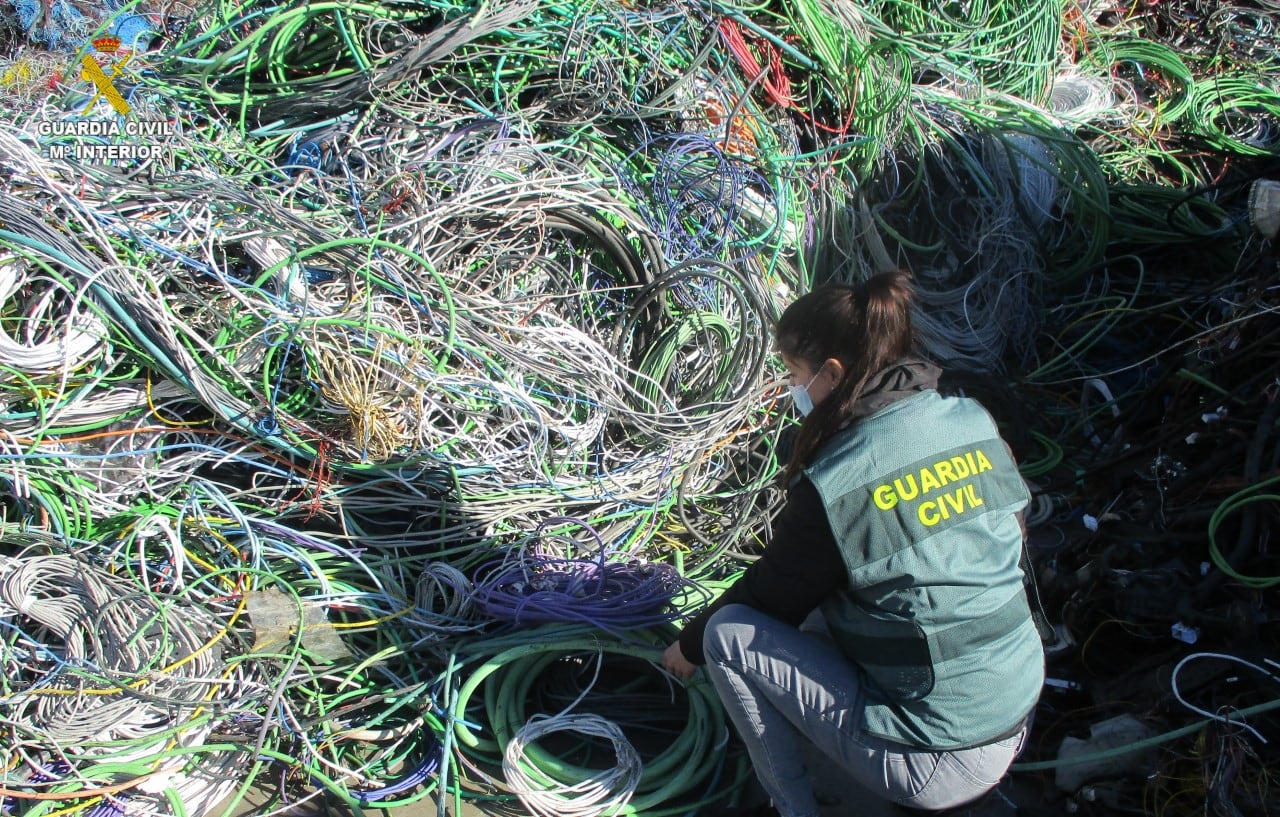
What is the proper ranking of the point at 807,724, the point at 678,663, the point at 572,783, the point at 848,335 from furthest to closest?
the point at 572,783 < the point at 678,663 < the point at 807,724 < the point at 848,335

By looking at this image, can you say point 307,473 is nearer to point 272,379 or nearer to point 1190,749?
point 272,379

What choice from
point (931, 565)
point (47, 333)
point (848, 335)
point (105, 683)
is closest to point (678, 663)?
point (931, 565)

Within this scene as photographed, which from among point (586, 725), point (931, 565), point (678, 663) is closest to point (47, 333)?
point (586, 725)

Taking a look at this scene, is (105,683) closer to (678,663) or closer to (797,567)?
(678,663)

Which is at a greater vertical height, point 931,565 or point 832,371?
point 832,371

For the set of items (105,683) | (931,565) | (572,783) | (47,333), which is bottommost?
(572,783)

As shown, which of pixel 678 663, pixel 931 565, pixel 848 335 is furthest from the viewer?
pixel 678 663

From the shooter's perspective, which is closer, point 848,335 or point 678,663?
point 848,335

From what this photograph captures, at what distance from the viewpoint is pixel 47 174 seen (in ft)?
7.97

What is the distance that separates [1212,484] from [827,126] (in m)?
2.09

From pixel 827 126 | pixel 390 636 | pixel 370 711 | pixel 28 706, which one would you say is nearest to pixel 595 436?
pixel 390 636

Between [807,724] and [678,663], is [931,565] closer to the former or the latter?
[807,724]

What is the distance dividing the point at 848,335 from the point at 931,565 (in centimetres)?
45

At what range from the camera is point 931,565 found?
1576 mm
